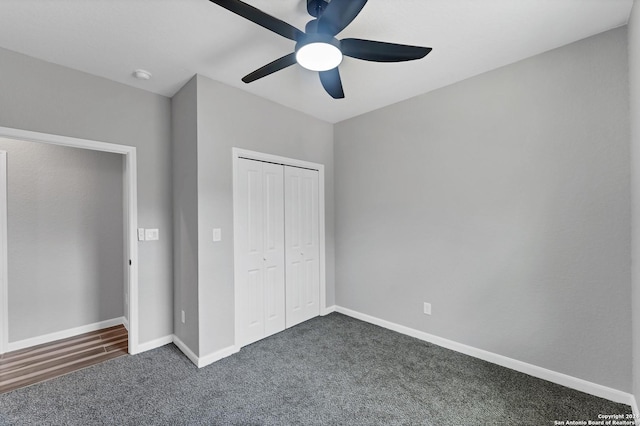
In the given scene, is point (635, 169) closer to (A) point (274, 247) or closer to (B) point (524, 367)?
(B) point (524, 367)

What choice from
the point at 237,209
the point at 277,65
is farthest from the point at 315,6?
the point at 237,209

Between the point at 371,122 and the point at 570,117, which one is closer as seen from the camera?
the point at 570,117

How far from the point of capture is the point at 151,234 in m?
2.87

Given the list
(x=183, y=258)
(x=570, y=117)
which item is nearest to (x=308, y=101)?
(x=183, y=258)

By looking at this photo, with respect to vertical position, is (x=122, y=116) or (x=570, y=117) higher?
(x=122, y=116)

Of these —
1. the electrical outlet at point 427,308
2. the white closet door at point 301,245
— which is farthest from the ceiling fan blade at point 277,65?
the electrical outlet at point 427,308

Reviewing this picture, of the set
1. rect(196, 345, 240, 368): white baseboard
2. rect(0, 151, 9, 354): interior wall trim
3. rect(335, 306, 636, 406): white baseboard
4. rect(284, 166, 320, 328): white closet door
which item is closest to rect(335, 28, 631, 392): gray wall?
rect(335, 306, 636, 406): white baseboard

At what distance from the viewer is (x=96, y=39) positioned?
2061 millimetres

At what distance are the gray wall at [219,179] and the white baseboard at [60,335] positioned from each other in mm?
1819

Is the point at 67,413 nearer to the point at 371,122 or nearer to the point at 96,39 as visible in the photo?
A: the point at 96,39

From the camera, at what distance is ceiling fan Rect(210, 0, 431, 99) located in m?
1.36

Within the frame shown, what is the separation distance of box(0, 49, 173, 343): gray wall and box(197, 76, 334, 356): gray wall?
673 mm

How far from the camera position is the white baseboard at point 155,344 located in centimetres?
279

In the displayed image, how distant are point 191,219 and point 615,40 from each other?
3626 mm
